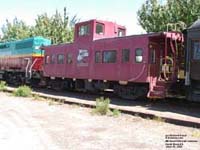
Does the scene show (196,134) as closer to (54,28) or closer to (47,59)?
(47,59)

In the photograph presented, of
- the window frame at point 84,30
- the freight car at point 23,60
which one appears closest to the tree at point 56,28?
the freight car at point 23,60

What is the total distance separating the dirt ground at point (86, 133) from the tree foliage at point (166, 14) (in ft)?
42.7

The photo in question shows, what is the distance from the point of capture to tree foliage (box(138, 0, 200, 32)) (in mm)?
25906

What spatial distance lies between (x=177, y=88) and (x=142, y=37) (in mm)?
2517

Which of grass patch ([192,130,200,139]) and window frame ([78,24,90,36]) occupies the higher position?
window frame ([78,24,90,36])

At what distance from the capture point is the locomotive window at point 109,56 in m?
19.7

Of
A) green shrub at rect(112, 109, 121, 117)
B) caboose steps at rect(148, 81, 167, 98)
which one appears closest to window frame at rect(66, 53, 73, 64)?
caboose steps at rect(148, 81, 167, 98)

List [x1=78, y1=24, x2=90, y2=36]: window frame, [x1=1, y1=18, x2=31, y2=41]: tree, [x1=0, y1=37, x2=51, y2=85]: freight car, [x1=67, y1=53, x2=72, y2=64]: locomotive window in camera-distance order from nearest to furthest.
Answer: [x1=78, y1=24, x2=90, y2=36]: window frame, [x1=67, y1=53, x2=72, y2=64]: locomotive window, [x1=0, y1=37, x2=51, y2=85]: freight car, [x1=1, y1=18, x2=31, y2=41]: tree

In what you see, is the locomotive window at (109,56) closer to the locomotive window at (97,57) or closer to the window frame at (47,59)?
the locomotive window at (97,57)

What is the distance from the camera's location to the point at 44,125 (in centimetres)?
1172

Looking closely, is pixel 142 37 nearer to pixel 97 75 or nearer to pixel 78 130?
pixel 97 75

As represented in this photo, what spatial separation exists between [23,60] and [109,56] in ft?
38.1

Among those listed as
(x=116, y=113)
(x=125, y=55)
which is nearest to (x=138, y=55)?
(x=125, y=55)

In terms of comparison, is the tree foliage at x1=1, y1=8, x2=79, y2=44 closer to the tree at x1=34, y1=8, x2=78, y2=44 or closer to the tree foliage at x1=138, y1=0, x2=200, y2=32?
the tree at x1=34, y1=8, x2=78, y2=44
